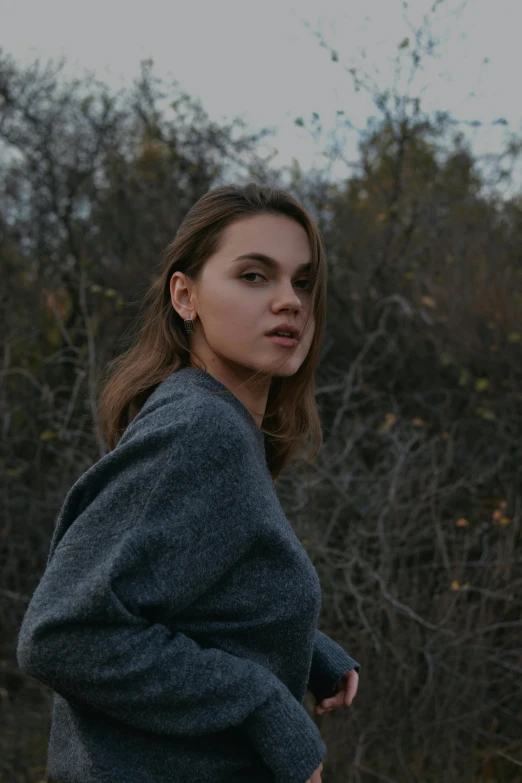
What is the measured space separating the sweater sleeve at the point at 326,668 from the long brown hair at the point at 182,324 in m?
0.49

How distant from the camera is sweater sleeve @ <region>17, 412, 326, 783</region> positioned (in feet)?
4.61

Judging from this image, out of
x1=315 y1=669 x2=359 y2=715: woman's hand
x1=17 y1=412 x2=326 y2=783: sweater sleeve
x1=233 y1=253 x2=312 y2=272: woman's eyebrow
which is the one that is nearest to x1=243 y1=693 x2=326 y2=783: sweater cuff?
x1=17 y1=412 x2=326 y2=783: sweater sleeve

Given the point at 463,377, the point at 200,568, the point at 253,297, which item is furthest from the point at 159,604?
the point at 463,377

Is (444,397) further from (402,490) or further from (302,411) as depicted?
(302,411)

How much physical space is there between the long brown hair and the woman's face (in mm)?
25

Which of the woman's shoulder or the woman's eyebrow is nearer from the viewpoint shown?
the woman's shoulder

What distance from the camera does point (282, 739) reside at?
150cm

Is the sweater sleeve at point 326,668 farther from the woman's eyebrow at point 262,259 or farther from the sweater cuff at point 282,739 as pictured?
the woman's eyebrow at point 262,259

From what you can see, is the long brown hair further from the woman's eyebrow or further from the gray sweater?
the gray sweater

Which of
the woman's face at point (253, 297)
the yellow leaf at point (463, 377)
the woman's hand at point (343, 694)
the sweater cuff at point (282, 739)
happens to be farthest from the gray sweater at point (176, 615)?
the yellow leaf at point (463, 377)

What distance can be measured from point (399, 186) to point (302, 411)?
3974 mm

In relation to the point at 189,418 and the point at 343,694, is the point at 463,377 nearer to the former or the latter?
the point at 343,694

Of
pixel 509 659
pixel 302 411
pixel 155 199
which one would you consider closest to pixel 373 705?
pixel 509 659

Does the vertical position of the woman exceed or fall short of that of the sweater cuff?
it exceeds it
